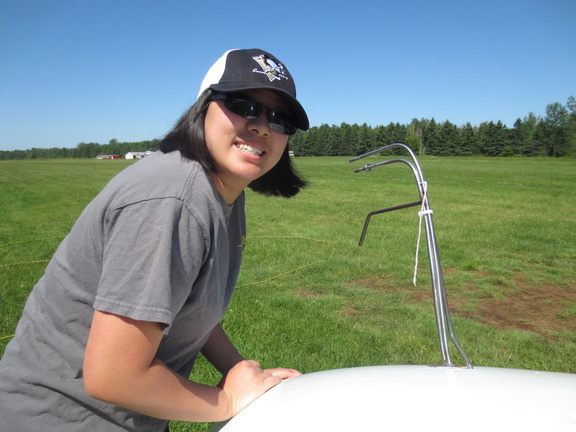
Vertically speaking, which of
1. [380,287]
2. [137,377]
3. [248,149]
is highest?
[248,149]

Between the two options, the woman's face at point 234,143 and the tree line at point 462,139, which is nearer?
the woman's face at point 234,143

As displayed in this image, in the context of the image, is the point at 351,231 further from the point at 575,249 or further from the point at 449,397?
the point at 449,397

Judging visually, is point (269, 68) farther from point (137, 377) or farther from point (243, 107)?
point (137, 377)

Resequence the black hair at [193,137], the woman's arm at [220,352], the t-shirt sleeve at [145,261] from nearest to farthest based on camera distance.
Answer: the t-shirt sleeve at [145,261] < the black hair at [193,137] < the woman's arm at [220,352]

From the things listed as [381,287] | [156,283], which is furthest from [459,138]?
[156,283]

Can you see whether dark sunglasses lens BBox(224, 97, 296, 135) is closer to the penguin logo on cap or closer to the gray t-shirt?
the penguin logo on cap

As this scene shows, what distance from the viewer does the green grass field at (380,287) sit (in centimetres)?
387

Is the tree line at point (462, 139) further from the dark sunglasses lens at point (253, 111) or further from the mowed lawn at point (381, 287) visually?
the dark sunglasses lens at point (253, 111)

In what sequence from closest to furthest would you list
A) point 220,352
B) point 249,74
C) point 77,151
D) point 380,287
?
point 249,74 < point 220,352 < point 380,287 < point 77,151

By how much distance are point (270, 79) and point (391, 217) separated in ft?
31.4

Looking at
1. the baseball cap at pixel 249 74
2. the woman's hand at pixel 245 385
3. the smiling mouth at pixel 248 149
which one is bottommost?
the woman's hand at pixel 245 385

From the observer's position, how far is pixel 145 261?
35.7 inches

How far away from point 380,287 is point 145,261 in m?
4.88

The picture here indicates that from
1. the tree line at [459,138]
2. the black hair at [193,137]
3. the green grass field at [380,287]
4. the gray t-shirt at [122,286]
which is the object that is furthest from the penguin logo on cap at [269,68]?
the tree line at [459,138]
